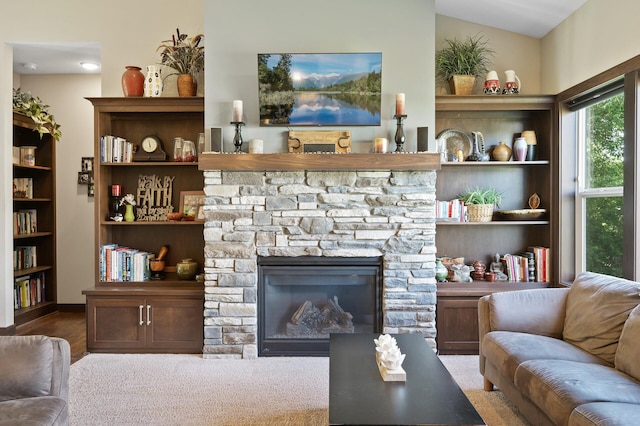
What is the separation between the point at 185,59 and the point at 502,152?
2.99 metres

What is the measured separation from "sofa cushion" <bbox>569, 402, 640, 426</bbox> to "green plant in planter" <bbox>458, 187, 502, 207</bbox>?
2.47 meters

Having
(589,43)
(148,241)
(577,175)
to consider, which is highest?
(589,43)

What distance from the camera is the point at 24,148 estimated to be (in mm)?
4965

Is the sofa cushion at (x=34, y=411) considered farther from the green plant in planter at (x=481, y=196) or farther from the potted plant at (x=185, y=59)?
the green plant in planter at (x=481, y=196)

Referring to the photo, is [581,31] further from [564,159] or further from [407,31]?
[407,31]

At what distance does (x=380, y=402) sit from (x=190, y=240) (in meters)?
2.93

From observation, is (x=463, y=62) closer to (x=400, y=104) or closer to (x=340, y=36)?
(x=400, y=104)

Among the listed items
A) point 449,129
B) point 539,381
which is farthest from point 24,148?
point 539,381

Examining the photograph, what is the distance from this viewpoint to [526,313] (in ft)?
A: 9.90

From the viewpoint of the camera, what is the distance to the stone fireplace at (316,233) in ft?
12.4

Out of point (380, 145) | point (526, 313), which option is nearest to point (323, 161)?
point (380, 145)

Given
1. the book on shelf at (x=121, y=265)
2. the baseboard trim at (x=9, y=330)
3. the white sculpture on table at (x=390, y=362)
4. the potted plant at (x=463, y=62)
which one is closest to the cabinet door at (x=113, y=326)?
the book on shelf at (x=121, y=265)

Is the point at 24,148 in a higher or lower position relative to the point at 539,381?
higher

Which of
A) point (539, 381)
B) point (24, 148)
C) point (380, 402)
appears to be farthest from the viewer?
point (24, 148)
